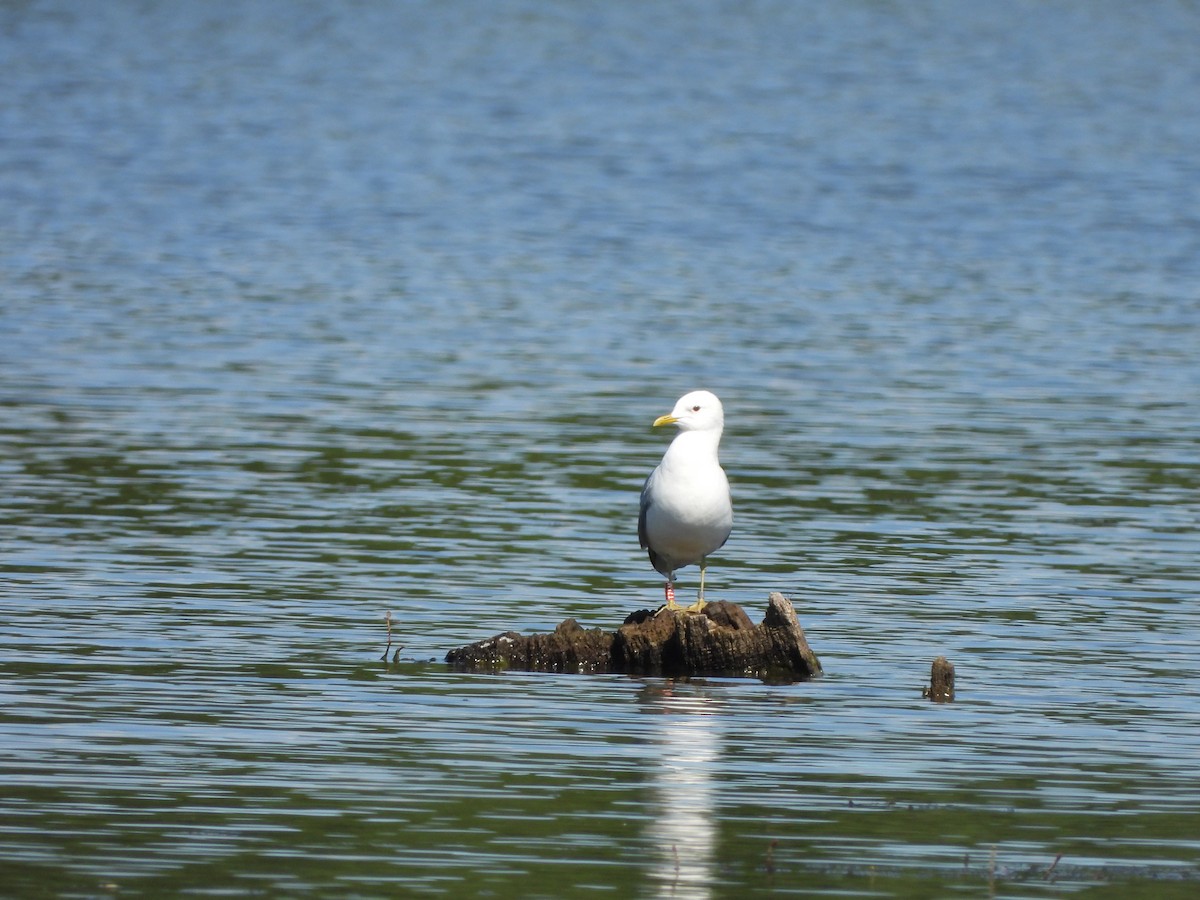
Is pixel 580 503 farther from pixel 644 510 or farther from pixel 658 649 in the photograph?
pixel 658 649

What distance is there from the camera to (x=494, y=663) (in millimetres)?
16891

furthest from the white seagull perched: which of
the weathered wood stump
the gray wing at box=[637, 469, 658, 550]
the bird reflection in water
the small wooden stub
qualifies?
the small wooden stub

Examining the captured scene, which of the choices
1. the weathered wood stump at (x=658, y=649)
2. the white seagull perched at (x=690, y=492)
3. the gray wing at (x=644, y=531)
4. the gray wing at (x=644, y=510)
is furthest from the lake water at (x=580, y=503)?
the gray wing at (x=644, y=510)

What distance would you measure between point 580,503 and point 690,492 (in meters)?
7.56

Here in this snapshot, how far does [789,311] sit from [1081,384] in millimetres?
7874

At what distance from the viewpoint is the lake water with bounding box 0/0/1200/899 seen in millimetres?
12773

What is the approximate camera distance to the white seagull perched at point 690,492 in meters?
17.0

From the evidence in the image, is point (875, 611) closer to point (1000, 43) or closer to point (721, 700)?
point (721, 700)

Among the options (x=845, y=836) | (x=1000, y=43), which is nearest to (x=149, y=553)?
(x=845, y=836)

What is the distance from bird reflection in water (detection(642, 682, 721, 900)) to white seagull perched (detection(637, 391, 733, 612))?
3.63 ft

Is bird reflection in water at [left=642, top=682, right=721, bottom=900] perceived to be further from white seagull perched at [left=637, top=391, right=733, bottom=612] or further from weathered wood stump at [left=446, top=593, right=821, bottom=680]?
white seagull perched at [left=637, top=391, right=733, bottom=612]

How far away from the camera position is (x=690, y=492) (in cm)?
1702

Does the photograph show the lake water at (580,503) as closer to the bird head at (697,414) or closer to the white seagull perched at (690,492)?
the white seagull perched at (690,492)

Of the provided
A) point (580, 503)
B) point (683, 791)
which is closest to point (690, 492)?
point (683, 791)
